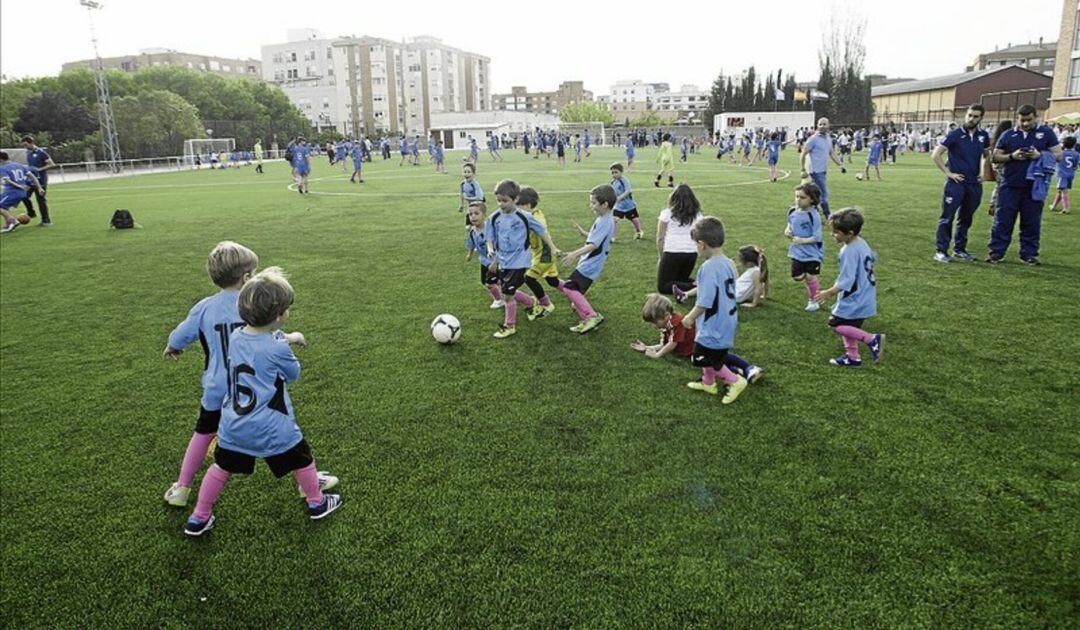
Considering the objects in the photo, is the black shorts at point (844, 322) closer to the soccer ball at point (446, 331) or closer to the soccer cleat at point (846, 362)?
the soccer cleat at point (846, 362)

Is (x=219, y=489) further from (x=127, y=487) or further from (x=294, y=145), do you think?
(x=294, y=145)

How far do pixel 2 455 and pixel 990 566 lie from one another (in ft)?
22.2

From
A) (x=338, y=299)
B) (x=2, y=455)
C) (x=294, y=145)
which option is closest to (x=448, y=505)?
(x=2, y=455)

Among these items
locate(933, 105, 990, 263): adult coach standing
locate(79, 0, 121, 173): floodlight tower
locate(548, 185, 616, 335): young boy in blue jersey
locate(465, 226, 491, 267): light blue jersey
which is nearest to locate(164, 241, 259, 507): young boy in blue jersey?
locate(548, 185, 616, 335): young boy in blue jersey

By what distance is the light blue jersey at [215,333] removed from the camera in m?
3.83

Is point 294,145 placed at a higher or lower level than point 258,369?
higher

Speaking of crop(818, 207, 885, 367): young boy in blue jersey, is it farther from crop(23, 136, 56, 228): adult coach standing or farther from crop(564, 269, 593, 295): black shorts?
crop(23, 136, 56, 228): adult coach standing

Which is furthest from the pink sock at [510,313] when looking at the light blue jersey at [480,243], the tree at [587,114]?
the tree at [587,114]

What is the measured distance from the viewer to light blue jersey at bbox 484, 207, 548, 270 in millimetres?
6945

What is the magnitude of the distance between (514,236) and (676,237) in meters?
2.24

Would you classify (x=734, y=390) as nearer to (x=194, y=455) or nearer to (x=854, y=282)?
(x=854, y=282)

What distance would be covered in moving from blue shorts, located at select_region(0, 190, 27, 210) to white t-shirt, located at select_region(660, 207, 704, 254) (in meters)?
18.8

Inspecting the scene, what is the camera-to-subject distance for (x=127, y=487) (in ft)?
14.5

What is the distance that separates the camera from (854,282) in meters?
5.86
